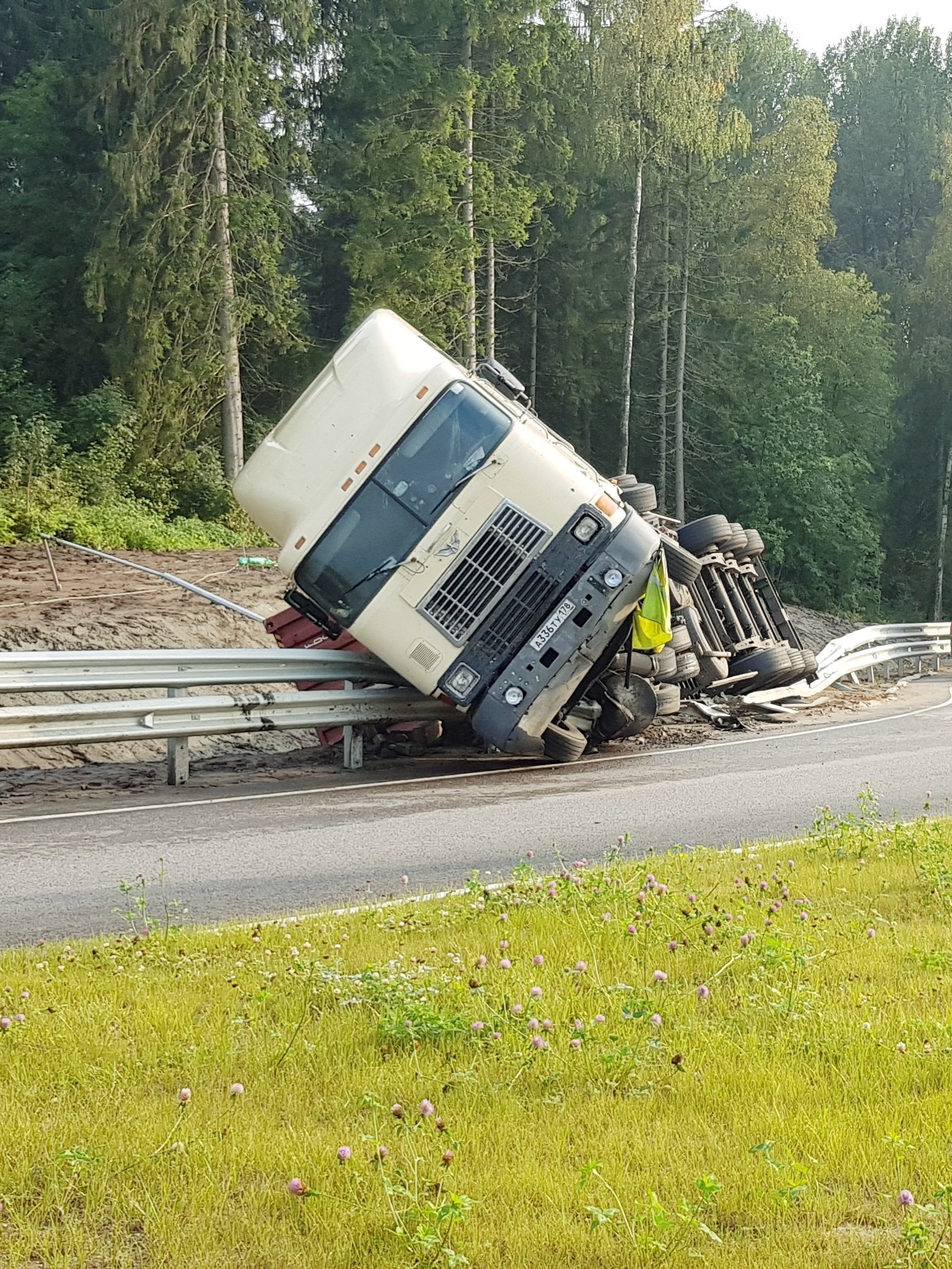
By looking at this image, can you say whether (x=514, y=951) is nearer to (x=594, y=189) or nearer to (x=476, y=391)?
(x=476, y=391)

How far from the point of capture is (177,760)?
1072 centimetres

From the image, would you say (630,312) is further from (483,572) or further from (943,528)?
(483,572)

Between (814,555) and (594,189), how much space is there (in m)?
13.8

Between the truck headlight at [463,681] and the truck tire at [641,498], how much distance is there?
4.45 metres

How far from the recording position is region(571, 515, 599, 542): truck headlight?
37.0 feet

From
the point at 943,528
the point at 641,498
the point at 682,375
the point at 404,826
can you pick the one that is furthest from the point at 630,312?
the point at 404,826

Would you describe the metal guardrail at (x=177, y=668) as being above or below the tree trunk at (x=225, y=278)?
below

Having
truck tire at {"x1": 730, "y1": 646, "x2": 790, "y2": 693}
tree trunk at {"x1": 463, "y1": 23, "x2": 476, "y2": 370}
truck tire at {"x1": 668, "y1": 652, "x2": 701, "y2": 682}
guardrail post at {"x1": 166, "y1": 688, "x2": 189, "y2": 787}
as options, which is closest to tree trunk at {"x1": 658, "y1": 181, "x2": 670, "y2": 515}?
tree trunk at {"x1": 463, "y1": 23, "x2": 476, "y2": 370}

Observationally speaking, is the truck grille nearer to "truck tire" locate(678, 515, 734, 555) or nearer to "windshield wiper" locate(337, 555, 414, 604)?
"windshield wiper" locate(337, 555, 414, 604)

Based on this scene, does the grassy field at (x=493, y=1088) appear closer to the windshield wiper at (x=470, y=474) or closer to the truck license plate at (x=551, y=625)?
the truck license plate at (x=551, y=625)

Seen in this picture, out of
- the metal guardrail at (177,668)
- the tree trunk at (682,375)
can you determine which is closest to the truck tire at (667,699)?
the metal guardrail at (177,668)

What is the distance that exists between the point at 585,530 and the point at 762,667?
19.2 feet

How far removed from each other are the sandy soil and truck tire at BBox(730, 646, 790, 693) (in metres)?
1.21

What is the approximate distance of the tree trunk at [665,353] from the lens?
4566 centimetres
